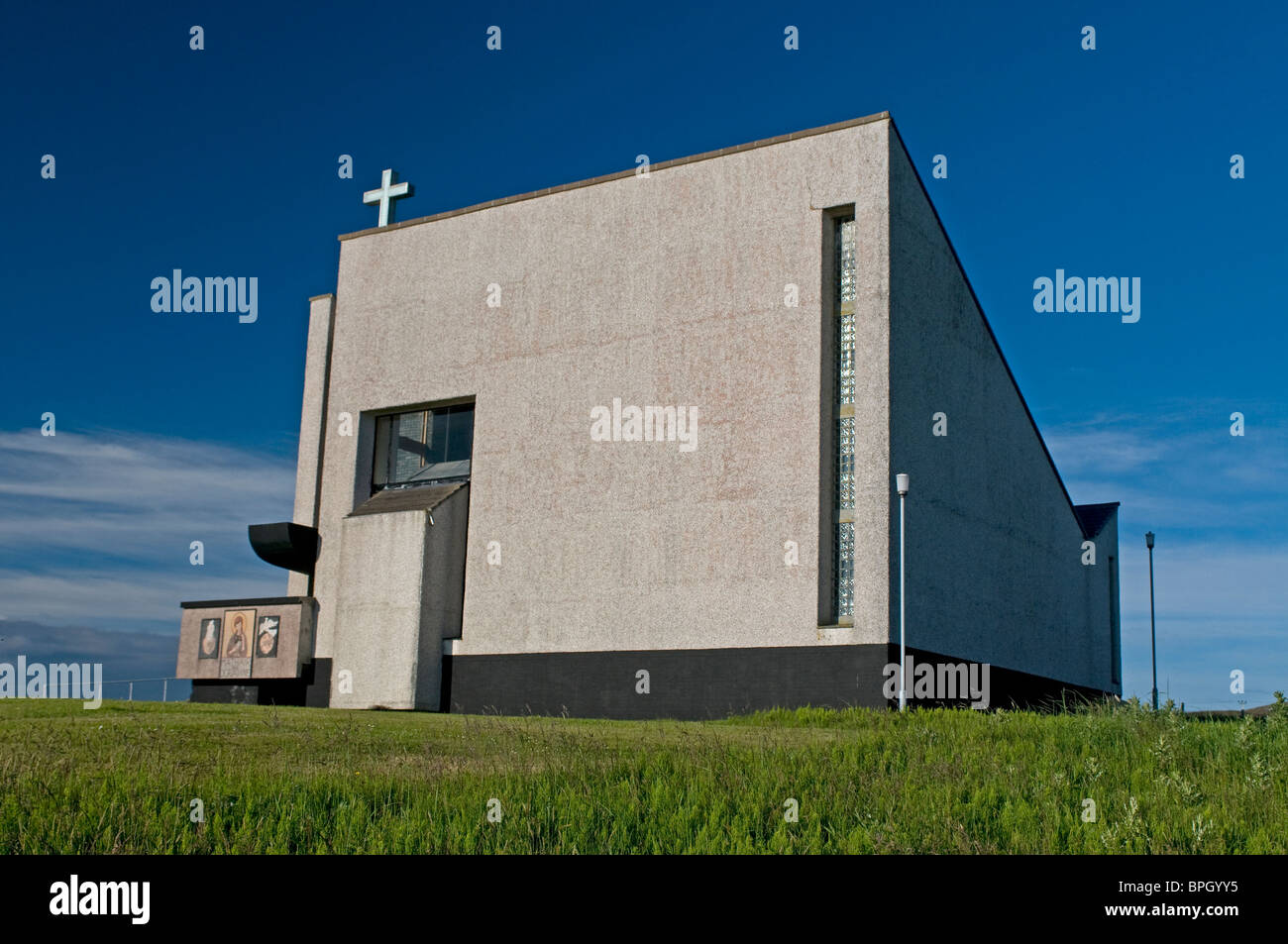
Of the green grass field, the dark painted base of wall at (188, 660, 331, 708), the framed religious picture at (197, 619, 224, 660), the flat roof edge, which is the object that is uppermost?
the flat roof edge

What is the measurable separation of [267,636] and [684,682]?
12940 mm

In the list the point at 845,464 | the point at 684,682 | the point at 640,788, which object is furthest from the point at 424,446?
the point at 640,788

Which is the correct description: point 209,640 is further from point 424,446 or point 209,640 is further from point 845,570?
point 845,570

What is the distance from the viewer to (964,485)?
28.8 meters

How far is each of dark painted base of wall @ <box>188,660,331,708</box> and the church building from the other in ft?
0.36

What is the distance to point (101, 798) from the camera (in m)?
9.23

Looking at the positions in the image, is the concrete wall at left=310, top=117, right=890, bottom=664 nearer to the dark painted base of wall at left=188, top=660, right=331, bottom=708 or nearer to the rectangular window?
the dark painted base of wall at left=188, top=660, right=331, bottom=708

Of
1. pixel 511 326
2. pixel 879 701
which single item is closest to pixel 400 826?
pixel 879 701

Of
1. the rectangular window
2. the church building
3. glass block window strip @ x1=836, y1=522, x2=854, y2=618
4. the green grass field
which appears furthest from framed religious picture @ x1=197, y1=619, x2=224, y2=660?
glass block window strip @ x1=836, y1=522, x2=854, y2=618

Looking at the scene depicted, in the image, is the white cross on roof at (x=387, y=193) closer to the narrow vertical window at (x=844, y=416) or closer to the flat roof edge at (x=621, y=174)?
the flat roof edge at (x=621, y=174)

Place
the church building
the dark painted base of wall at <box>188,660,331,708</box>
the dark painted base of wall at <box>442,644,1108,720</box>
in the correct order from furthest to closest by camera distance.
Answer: the dark painted base of wall at <box>188,660,331,708</box> < the church building < the dark painted base of wall at <box>442,644,1108,720</box>

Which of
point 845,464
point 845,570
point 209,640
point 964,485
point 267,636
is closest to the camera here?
point 845,570

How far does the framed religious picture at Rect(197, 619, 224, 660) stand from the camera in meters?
32.8
